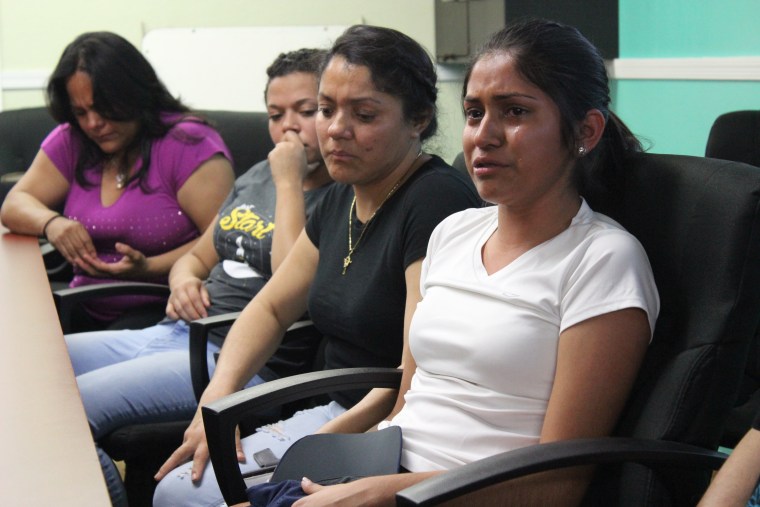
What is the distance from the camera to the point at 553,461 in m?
1.20

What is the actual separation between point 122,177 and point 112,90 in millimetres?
240

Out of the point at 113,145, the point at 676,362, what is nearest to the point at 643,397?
the point at 676,362

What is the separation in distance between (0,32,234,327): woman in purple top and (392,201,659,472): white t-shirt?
133 centimetres

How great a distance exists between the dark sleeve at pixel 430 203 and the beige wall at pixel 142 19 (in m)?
2.35

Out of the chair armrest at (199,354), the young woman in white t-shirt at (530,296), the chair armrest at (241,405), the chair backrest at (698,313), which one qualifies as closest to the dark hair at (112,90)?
the chair armrest at (199,354)

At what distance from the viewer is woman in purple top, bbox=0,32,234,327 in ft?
8.72

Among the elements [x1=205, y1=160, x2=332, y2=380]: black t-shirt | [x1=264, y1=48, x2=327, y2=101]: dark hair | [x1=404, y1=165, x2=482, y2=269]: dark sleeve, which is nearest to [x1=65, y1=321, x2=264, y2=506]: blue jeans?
[x1=205, y1=160, x2=332, y2=380]: black t-shirt

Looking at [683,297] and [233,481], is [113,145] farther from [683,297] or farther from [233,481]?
[683,297]

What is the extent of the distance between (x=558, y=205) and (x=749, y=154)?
2.36 ft

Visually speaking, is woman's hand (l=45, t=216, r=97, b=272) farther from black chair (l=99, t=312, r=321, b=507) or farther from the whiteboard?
the whiteboard

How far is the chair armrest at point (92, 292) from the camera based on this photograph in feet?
8.00

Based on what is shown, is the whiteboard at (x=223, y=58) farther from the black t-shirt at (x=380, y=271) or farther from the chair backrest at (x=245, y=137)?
the black t-shirt at (x=380, y=271)

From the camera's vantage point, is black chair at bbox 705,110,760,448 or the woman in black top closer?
the woman in black top

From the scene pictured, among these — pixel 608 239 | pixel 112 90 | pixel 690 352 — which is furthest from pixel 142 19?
pixel 690 352
